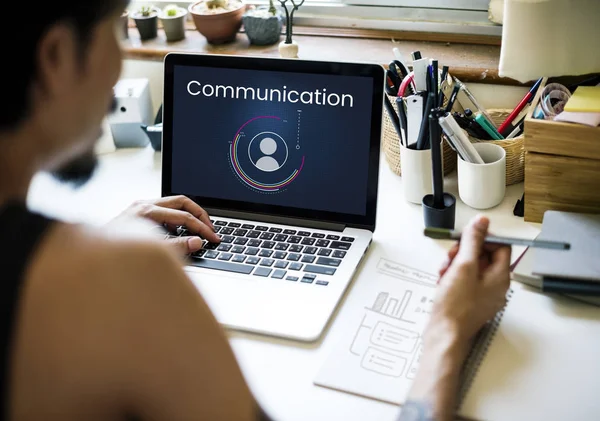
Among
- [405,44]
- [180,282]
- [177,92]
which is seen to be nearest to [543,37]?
[405,44]

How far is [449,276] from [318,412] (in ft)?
0.72

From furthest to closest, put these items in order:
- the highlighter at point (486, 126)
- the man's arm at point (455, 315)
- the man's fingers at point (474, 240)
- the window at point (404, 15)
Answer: the window at point (404, 15) → the highlighter at point (486, 126) → the man's fingers at point (474, 240) → the man's arm at point (455, 315)

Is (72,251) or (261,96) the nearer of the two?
(72,251)

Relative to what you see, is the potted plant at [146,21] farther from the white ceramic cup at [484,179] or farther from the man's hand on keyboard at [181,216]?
the white ceramic cup at [484,179]

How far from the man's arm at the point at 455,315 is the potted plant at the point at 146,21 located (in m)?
1.03

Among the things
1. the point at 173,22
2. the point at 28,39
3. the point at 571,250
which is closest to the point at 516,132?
the point at 571,250

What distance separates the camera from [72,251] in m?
0.48

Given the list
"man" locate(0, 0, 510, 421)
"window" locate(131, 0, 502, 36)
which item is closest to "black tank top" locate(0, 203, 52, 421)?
"man" locate(0, 0, 510, 421)

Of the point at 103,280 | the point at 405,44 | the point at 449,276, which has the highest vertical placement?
the point at 405,44

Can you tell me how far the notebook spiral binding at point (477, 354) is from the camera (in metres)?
0.74

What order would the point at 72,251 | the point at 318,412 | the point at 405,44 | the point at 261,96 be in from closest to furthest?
the point at 72,251, the point at 318,412, the point at 261,96, the point at 405,44

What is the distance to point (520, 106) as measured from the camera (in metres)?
1.21

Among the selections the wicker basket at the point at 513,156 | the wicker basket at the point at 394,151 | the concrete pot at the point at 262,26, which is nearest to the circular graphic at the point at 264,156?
the wicker basket at the point at 394,151

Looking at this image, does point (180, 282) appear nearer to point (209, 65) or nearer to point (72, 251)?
point (72, 251)
